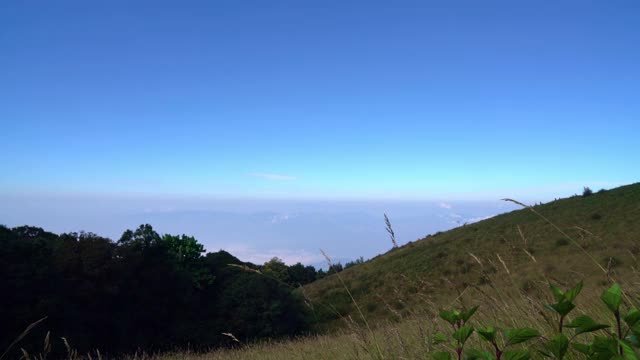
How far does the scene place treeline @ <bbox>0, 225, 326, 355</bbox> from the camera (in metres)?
18.6

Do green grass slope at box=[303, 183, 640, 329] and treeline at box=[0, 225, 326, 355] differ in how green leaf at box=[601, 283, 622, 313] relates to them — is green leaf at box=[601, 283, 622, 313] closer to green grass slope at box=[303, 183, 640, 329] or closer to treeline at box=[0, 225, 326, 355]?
treeline at box=[0, 225, 326, 355]

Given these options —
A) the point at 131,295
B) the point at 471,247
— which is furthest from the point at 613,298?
the point at 471,247

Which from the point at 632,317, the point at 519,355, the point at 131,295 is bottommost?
the point at 131,295

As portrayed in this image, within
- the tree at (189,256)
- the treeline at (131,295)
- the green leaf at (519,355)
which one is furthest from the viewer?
the tree at (189,256)

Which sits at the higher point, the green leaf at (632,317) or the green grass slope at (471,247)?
the green leaf at (632,317)

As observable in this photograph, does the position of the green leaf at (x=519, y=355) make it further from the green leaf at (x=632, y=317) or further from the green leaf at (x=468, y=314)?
the green leaf at (x=632, y=317)

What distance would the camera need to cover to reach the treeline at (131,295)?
61.1 ft

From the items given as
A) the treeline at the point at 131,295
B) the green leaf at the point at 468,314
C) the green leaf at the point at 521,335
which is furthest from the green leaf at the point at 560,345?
the treeline at the point at 131,295

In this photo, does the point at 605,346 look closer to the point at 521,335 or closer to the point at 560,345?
the point at 560,345

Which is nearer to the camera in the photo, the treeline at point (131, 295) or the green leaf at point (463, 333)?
the green leaf at point (463, 333)

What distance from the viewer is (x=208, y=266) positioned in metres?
29.0

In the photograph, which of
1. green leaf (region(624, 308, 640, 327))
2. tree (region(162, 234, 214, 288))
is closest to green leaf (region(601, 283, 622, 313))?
green leaf (region(624, 308, 640, 327))

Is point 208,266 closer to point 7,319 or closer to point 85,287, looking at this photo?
point 85,287

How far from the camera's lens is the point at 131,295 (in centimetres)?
2281
